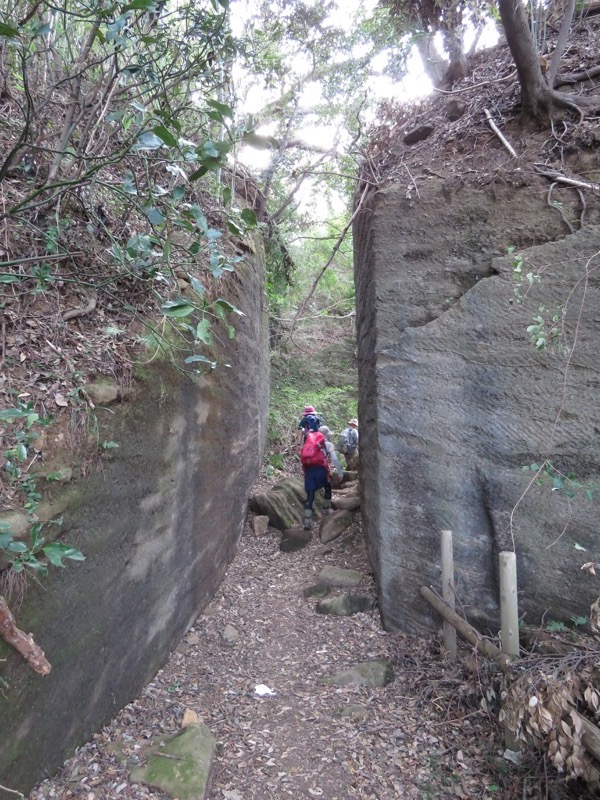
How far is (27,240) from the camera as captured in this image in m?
3.60

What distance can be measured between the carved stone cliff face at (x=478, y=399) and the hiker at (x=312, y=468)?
206 cm

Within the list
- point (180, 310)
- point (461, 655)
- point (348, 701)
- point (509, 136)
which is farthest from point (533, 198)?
point (348, 701)

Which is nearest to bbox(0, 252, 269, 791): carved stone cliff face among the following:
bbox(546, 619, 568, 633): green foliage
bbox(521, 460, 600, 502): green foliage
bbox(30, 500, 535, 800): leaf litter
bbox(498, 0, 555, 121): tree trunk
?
bbox(30, 500, 535, 800): leaf litter

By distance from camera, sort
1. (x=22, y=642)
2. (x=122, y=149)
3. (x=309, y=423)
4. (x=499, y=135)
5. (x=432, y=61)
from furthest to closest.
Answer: (x=309, y=423) → (x=432, y=61) → (x=499, y=135) → (x=122, y=149) → (x=22, y=642)

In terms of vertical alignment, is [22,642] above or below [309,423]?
below

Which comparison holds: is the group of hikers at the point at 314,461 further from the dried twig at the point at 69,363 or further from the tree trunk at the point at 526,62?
the tree trunk at the point at 526,62

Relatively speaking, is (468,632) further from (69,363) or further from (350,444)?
(350,444)

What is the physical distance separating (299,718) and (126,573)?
1.82 m

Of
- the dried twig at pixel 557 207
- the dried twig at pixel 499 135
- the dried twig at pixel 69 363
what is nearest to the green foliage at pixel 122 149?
the dried twig at pixel 69 363

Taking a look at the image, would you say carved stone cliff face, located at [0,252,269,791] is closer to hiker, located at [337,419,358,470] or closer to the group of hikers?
the group of hikers

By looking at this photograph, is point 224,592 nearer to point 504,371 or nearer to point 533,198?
point 504,371

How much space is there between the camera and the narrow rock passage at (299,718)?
3.20m

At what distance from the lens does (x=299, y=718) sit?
3.90 metres

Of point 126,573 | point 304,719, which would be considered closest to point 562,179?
point 126,573
